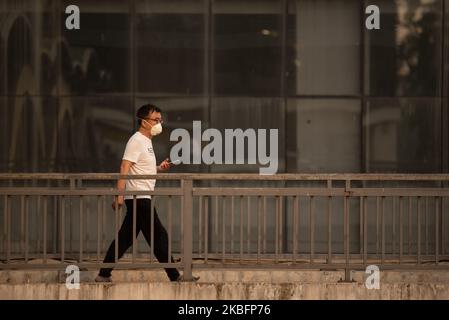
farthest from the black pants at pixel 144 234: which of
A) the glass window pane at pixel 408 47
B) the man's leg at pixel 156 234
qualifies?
the glass window pane at pixel 408 47

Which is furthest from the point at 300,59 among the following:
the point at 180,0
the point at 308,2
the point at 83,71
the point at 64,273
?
the point at 64,273

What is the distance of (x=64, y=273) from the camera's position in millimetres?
12805

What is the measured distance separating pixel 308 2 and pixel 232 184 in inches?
99.8

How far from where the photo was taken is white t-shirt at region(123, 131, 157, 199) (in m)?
11.6

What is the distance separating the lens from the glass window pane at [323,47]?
604 inches

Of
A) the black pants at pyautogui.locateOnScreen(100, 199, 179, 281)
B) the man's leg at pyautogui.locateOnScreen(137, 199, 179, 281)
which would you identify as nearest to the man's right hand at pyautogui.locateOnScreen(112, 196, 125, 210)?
the black pants at pyautogui.locateOnScreen(100, 199, 179, 281)

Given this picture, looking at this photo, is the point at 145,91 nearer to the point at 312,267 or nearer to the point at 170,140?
the point at 170,140

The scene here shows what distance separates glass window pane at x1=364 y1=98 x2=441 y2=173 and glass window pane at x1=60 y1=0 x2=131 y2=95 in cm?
323

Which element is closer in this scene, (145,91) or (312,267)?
(312,267)

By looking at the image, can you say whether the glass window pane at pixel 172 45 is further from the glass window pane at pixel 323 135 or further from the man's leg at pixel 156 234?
the man's leg at pixel 156 234

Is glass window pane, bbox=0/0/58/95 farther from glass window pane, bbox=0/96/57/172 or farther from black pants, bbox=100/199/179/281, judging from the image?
black pants, bbox=100/199/179/281

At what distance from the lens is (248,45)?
15328 mm

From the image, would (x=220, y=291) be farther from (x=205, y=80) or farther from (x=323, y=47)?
(x=323, y=47)

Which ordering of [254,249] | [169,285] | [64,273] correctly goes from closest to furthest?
[169,285] < [64,273] < [254,249]
